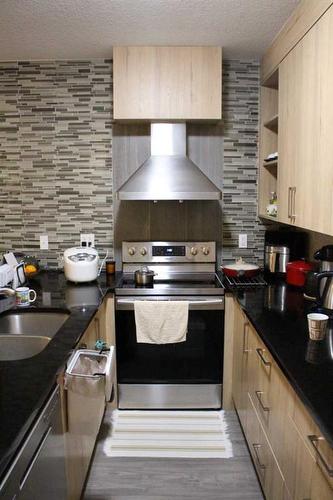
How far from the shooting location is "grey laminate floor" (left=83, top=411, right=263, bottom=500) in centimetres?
198

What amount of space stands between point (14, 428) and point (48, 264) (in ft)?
7.31

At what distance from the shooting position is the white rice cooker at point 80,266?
2.66m

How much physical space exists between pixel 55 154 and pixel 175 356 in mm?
1672

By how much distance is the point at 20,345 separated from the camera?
1.85 m

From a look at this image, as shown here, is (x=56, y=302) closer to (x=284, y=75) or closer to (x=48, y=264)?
(x=48, y=264)

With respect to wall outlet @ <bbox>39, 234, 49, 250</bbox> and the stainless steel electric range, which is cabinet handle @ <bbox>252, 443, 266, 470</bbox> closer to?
the stainless steel electric range

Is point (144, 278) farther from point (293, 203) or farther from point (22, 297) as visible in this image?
point (293, 203)

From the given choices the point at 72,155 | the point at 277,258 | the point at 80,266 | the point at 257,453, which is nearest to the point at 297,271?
the point at 277,258

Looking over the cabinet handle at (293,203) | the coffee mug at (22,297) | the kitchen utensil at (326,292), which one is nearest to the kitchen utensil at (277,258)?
the cabinet handle at (293,203)

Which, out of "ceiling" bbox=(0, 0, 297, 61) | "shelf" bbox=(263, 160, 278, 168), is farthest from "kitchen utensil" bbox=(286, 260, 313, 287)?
"ceiling" bbox=(0, 0, 297, 61)

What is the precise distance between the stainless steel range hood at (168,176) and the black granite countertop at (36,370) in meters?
0.67

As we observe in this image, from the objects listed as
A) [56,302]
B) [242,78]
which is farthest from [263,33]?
[56,302]

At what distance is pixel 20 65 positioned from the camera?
2.99 m

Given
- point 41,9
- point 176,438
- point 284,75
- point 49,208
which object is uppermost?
point 41,9
